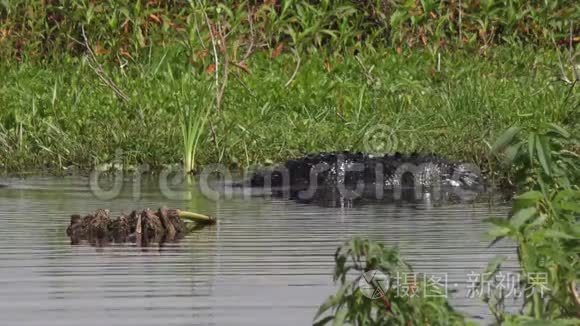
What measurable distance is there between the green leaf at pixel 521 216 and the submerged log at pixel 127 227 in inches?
164

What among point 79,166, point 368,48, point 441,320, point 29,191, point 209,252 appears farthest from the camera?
point 368,48

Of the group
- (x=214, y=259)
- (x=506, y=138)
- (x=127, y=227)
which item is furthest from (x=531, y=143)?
(x=127, y=227)

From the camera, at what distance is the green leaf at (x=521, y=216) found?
4832mm

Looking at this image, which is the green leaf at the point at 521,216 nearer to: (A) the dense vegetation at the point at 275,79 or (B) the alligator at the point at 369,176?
(A) the dense vegetation at the point at 275,79

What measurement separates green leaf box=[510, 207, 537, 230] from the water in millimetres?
333

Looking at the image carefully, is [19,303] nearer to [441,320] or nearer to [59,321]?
[59,321]

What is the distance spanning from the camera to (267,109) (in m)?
13.3

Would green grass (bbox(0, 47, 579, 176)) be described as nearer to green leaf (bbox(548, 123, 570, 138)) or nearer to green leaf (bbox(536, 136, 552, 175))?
green leaf (bbox(548, 123, 570, 138))

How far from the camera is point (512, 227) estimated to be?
4.83 meters

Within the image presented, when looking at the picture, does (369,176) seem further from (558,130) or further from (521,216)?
(521,216)

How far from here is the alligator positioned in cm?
1159

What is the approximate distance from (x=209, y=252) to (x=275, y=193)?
3124 millimetres

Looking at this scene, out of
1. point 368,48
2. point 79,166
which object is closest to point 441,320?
point 79,166

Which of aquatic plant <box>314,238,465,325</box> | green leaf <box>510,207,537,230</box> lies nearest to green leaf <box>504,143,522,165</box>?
green leaf <box>510,207,537,230</box>
